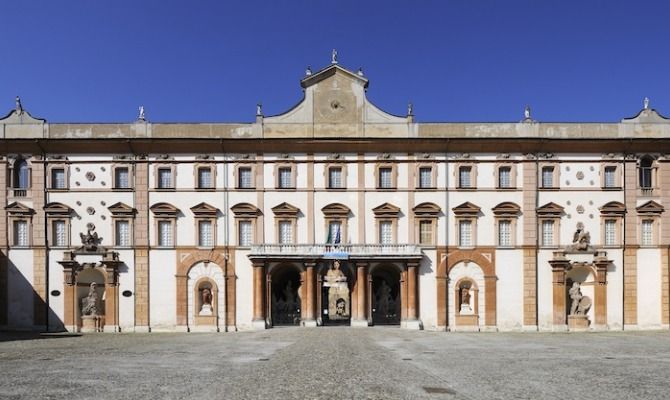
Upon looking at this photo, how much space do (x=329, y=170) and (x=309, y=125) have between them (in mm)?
3287

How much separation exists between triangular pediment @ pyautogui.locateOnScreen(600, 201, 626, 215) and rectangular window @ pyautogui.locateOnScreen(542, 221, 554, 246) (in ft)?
11.1

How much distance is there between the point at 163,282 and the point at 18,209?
1053 centimetres

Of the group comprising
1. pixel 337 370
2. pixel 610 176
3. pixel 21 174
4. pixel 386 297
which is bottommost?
pixel 386 297

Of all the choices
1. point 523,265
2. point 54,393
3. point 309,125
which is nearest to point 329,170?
point 309,125

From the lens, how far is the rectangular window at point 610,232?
40.4 metres

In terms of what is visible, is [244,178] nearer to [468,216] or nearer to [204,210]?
[204,210]

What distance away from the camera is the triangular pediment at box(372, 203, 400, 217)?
4034 cm

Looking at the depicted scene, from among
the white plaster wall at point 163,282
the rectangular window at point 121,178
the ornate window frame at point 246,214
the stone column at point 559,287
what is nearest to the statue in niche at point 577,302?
the stone column at point 559,287

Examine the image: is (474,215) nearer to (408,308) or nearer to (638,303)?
(408,308)

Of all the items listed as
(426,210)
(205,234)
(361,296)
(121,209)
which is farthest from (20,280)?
(426,210)

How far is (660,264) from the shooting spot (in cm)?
4038

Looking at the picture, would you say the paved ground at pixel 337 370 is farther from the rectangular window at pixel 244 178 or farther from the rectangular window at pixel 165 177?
the rectangular window at pixel 244 178

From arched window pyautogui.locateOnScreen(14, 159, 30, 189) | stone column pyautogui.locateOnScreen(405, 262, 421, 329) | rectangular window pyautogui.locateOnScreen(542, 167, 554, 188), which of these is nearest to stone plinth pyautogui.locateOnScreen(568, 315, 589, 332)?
rectangular window pyautogui.locateOnScreen(542, 167, 554, 188)

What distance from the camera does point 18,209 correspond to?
4019 cm
